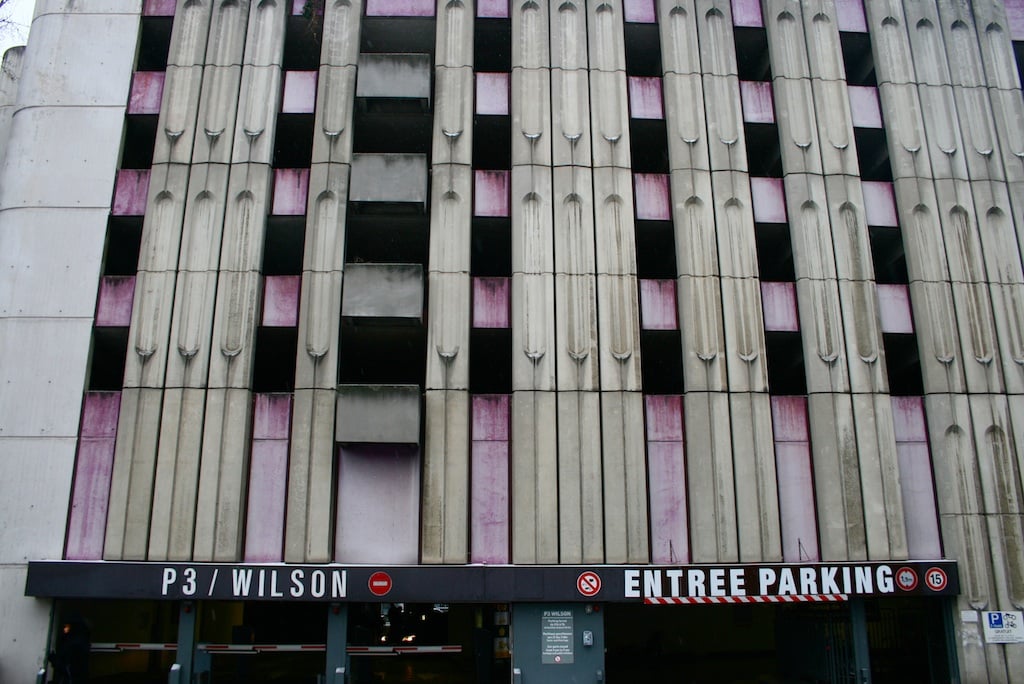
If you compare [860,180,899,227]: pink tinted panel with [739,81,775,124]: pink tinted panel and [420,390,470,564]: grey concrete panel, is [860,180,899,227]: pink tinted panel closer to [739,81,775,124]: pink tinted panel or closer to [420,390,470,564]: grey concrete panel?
[739,81,775,124]: pink tinted panel

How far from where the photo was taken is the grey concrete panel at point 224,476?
58.5 ft

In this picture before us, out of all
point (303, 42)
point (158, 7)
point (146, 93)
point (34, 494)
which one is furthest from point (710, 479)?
point (158, 7)

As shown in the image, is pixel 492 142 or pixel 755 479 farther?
pixel 492 142

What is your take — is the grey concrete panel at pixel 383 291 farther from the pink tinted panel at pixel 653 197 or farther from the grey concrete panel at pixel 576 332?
the pink tinted panel at pixel 653 197

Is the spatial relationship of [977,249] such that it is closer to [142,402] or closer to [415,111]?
[415,111]

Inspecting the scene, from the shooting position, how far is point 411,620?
20859 mm

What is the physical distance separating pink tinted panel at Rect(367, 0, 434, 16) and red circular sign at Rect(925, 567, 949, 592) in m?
20.2

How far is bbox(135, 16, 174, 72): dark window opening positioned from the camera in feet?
73.7

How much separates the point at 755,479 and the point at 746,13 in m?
14.1

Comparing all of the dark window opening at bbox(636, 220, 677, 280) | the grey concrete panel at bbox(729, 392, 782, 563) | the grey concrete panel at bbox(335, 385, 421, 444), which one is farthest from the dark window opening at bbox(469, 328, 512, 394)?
the grey concrete panel at bbox(729, 392, 782, 563)

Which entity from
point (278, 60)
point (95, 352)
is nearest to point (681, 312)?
point (278, 60)

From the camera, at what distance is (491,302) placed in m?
19.9

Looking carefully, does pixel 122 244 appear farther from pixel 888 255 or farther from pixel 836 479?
pixel 888 255

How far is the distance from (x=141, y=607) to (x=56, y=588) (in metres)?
5.34
